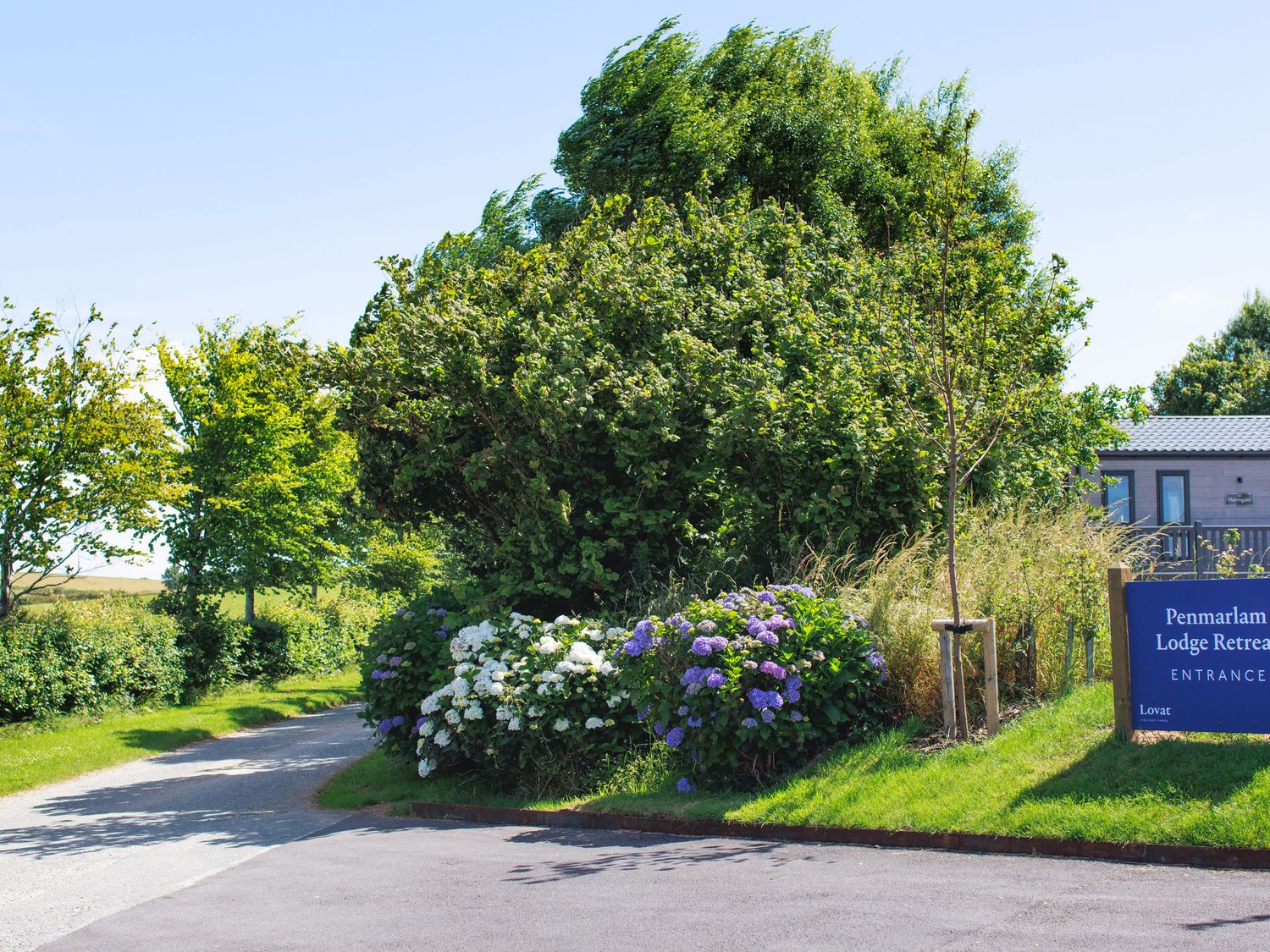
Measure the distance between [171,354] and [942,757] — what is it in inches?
1015

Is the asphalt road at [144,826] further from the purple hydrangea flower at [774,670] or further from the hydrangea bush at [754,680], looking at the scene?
the purple hydrangea flower at [774,670]

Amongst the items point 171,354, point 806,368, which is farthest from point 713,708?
point 171,354

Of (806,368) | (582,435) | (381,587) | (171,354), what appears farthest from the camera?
(381,587)

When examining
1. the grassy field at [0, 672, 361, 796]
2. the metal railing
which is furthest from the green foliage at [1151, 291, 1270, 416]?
the grassy field at [0, 672, 361, 796]

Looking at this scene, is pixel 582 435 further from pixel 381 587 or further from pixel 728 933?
pixel 381 587

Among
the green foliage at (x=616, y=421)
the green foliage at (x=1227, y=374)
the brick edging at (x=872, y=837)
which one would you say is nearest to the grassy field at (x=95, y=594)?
the green foliage at (x=616, y=421)

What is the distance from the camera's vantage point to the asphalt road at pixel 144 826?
7820 millimetres

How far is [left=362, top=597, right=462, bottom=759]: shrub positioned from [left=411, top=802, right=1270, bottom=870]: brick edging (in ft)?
3.87

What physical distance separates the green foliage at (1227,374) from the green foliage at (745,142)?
1115 inches

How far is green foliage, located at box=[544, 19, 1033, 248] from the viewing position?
2116 centimetres

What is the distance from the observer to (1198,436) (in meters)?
29.3

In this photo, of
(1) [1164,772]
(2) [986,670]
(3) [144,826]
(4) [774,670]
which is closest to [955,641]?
(2) [986,670]

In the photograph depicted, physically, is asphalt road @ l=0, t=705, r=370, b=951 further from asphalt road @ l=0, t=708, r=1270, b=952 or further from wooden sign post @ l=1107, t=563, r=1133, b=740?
wooden sign post @ l=1107, t=563, r=1133, b=740

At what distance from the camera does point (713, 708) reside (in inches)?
380
